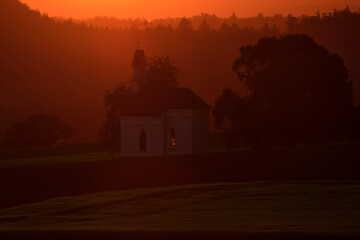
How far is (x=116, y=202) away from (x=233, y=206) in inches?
274

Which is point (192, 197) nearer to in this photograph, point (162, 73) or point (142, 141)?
point (142, 141)

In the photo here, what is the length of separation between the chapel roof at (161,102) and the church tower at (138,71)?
28.2 feet

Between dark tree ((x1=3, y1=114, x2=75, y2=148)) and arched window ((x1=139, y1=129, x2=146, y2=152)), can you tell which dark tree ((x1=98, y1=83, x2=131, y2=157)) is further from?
dark tree ((x1=3, y1=114, x2=75, y2=148))

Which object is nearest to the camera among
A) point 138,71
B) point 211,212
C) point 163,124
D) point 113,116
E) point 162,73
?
point 211,212

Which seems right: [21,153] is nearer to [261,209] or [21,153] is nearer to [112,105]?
[112,105]

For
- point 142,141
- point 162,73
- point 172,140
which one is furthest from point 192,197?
point 162,73

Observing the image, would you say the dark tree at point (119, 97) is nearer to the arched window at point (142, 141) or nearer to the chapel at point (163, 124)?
the chapel at point (163, 124)

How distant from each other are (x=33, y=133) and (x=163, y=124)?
5598 centimetres

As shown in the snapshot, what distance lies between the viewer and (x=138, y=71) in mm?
89500

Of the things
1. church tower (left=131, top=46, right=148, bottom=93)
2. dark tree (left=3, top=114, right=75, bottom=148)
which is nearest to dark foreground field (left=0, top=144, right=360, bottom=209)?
church tower (left=131, top=46, right=148, bottom=93)

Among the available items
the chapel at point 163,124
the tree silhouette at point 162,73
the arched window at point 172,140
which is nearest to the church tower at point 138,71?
the tree silhouette at point 162,73

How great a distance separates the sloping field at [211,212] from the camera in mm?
21469

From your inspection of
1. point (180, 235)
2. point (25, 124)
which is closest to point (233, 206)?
point (180, 235)

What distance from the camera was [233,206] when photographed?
3128cm
